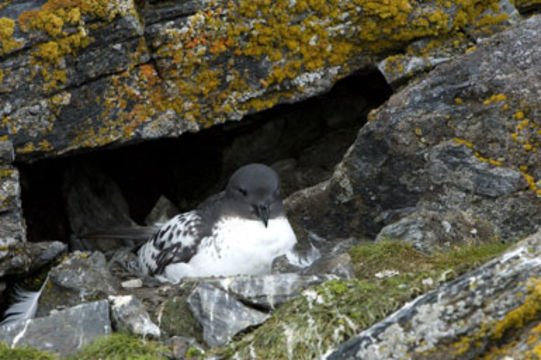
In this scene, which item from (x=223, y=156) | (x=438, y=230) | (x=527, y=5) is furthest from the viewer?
(x=223, y=156)

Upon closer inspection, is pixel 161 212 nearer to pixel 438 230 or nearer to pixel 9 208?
pixel 9 208

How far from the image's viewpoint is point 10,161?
24.5 ft

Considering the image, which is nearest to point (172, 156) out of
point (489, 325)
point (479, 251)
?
point (479, 251)

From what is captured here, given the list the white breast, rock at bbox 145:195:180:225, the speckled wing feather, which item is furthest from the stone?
rock at bbox 145:195:180:225

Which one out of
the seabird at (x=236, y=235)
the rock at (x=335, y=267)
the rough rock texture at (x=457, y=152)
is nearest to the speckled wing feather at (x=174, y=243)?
the seabird at (x=236, y=235)

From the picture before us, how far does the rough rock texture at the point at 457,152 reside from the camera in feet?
23.5

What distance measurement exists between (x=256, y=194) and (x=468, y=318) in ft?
11.4

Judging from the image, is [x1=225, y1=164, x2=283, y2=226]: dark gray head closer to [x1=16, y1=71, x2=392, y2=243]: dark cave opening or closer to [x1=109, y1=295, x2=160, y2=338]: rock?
[x1=16, y1=71, x2=392, y2=243]: dark cave opening

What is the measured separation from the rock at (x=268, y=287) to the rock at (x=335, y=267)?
0.66 feet

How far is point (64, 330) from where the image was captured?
5.47 meters

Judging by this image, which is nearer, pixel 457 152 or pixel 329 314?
pixel 329 314

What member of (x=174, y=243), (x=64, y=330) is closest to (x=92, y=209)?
(x=174, y=243)

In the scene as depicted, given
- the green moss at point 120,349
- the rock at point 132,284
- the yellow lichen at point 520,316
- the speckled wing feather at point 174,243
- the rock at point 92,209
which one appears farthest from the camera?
the rock at point 92,209

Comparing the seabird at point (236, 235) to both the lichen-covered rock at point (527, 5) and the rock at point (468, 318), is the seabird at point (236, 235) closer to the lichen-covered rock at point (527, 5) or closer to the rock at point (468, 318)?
the rock at point (468, 318)
